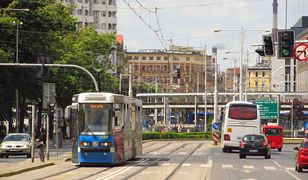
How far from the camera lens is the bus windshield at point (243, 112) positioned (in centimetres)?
5394

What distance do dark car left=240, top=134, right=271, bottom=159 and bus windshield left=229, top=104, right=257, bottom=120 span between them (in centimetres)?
667

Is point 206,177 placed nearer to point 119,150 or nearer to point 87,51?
point 119,150

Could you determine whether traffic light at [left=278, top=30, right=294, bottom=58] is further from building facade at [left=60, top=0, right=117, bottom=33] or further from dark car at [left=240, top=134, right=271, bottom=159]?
building facade at [left=60, top=0, right=117, bottom=33]

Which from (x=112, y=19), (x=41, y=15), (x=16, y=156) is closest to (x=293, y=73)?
(x=112, y=19)

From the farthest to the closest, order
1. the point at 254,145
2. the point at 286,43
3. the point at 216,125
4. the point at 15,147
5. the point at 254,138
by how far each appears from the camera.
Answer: the point at 216,125 → the point at 254,145 → the point at 254,138 → the point at 15,147 → the point at 286,43

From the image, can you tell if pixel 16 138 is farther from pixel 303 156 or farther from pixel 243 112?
pixel 303 156

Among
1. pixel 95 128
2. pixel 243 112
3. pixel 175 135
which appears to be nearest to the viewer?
pixel 95 128

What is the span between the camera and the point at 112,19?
154 metres

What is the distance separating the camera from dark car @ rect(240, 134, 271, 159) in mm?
46156

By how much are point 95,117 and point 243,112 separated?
22.7m

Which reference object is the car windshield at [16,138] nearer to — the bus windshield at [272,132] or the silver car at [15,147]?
the silver car at [15,147]

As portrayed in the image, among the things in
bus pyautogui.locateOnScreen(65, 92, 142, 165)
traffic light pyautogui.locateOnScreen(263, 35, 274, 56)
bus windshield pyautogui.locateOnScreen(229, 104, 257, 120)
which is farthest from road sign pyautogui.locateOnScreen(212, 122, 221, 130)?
bus pyautogui.locateOnScreen(65, 92, 142, 165)

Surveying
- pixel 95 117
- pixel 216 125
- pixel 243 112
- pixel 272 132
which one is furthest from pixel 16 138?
pixel 272 132

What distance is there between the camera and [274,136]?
71.2 meters
